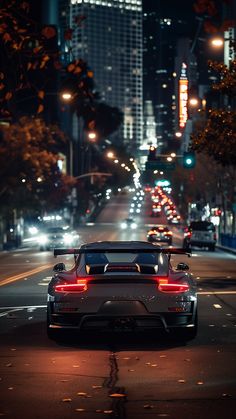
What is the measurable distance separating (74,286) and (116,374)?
280 centimetres

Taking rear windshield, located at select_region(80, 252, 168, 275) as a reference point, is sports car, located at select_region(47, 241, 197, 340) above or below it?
below

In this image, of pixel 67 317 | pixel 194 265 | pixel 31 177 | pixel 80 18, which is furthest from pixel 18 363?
pixel 31 177

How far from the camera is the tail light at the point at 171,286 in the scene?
14703mm

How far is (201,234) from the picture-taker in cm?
6862

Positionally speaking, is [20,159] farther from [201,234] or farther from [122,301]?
[122,301]

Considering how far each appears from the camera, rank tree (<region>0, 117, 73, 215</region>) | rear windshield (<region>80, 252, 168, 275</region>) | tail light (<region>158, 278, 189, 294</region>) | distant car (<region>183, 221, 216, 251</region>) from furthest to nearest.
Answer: tree (<region>0, 117, 73, 215</region>) → distant car (<region>183, 221, 216, 251</region>) → rear windshield (<region>80, 252, 168, 275</region>) → tail light (<region>158, 278, 189, 294</region>)

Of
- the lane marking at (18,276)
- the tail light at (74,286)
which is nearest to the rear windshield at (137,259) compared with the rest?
the tail light at (74,286)

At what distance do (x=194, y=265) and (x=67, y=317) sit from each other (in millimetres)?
30120

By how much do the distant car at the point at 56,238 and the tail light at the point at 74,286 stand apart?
171 ft

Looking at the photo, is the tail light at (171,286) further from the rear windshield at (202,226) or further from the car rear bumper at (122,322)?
the rear windshield at (202,226)

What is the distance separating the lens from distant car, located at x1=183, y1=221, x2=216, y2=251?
68400 millimetres

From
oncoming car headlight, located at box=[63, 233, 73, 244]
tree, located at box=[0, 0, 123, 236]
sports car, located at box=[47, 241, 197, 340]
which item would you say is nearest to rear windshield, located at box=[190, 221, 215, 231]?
oncoming car headlight, located at box=[63, 233, 73, 244]

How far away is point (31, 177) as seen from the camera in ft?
267

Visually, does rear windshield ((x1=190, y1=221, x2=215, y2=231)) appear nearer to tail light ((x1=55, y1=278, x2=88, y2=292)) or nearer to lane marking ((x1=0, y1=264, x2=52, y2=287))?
lane marking ((x1=0, y1=264, x2=52, y2=287))
